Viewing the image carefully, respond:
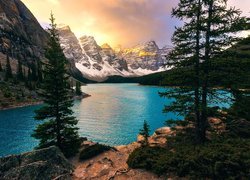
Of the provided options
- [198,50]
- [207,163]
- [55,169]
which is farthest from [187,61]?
[55,169]

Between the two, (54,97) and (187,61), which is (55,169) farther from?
(187,61)

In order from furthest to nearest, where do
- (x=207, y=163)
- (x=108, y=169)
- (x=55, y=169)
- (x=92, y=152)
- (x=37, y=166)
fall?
(x=92, y=152) → (x=108, y=169) → (x=55, y=169) → (x=37, y=166) → (x=207, y=163)

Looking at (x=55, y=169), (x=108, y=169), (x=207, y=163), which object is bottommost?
(x=108, y=169)

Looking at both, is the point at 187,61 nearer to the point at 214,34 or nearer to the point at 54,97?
the point at 214,34

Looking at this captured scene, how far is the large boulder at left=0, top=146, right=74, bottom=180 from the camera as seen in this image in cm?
1567

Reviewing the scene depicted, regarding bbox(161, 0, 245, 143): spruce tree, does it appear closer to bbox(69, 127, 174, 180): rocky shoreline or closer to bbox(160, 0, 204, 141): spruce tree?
bbox(160, 0, 204, 141): spruce tree

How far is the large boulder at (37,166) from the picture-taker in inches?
617

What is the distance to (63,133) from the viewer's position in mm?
25547

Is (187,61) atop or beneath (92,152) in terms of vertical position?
atop

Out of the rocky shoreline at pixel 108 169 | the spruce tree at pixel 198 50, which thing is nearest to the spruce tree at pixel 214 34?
the spruce tree at pixel 198 50

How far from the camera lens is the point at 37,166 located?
53.0 ft

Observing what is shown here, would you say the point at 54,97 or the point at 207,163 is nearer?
the point at 207,163

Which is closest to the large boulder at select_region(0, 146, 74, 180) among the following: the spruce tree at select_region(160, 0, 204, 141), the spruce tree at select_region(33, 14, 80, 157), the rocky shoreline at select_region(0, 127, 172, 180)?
the rocky shoreline at select_region(0, 127, 172, 180)

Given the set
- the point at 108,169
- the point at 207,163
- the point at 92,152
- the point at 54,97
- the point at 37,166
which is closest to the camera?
the point at 207,163
